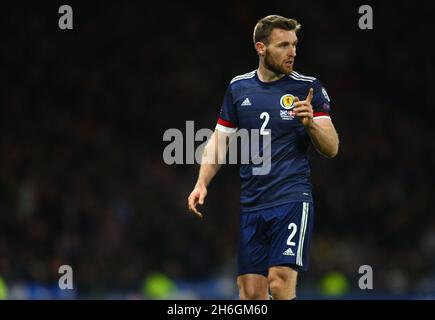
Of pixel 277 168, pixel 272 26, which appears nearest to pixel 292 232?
pixel 277 168

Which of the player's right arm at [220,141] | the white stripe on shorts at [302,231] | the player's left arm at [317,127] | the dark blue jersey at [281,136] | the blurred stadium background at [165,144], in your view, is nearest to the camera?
the player's left arm at [317,127]

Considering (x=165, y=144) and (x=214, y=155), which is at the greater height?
(x=214, y=155)

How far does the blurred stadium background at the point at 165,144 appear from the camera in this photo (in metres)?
14.0

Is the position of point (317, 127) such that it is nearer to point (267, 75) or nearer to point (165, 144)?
point (267, 75)

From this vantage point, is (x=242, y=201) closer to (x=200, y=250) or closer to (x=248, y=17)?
(x=200, y=250)

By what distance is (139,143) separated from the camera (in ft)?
53.7

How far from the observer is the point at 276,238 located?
675 centimetres

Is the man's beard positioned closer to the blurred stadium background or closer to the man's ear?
the man's ear

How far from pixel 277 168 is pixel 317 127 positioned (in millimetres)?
470

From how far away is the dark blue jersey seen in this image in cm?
683

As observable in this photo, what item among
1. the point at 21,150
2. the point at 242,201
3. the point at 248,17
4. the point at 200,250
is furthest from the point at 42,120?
the point at 242,201

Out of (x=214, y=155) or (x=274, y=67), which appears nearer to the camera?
(x=274, y=67)

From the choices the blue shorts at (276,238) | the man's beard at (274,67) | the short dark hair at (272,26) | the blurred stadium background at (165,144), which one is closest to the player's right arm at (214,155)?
the blue shorts at (276,238)

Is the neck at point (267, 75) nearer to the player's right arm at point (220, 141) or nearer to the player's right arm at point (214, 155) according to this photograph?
the player's right arm at point (220, 141)
